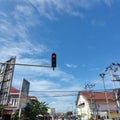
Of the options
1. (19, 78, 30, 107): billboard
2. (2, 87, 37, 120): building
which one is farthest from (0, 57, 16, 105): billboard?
(2, 87, 37, 120): building

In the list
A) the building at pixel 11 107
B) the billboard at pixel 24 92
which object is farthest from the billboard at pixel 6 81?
the building at pixel 11 107

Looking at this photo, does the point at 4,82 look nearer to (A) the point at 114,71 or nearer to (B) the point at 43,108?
(B) the point at 43,108

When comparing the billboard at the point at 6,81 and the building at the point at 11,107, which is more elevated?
the billboard at the point at 6,81

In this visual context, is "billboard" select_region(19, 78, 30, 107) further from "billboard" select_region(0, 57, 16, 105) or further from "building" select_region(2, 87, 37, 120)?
"billboard" select_region(0, 57, 16, 105)

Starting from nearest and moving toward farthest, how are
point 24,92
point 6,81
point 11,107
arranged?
point 6,81, point 24,92, point 11,107

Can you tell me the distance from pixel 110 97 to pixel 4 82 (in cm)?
4247

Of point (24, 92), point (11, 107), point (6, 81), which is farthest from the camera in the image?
point (11, 107)

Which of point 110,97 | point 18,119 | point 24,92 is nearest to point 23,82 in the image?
point 24,92

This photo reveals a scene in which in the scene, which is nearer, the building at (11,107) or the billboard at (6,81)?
the billboard at (6,81)

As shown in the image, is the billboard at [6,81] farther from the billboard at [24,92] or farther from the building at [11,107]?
the building at [11,107]

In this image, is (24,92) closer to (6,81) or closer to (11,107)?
(6,81)

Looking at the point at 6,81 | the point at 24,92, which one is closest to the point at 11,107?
the point at 24,92

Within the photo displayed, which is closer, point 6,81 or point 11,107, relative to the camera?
point 6,81

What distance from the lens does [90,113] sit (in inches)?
2372
